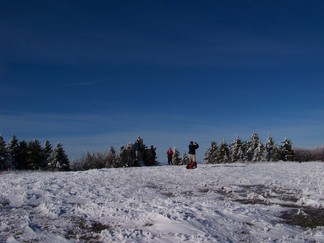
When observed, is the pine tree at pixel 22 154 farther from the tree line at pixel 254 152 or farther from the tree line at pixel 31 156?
the tree line at pixel 254 152

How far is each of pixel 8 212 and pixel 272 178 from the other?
50.2ft

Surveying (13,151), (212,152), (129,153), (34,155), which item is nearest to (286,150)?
(212,152)

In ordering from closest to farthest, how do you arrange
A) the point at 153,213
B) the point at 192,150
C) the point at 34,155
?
1. the point at 153,213
2. the point at 192,150
3. the point at 34,155

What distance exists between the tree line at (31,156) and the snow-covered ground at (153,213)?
54.1m

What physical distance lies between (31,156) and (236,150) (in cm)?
4763

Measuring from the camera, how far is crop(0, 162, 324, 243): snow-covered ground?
9.82 meters

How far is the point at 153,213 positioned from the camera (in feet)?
37.0

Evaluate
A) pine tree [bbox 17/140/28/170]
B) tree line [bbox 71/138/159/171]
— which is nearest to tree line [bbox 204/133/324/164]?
tree line [bbox 71/138/159/171]

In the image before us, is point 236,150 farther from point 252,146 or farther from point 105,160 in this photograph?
point 105,160

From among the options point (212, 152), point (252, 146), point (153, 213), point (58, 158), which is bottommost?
point (153, 213)

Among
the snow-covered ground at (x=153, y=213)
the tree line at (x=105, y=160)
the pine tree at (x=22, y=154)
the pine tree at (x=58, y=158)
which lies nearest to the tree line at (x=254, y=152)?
the tree line at (x=105, y=160)

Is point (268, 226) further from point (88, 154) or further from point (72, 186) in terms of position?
point (88, 154)

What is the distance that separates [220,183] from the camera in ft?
66.2

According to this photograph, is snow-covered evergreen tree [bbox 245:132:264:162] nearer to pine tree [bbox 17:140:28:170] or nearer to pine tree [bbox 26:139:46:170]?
pine tree [bbox 26:139:46:170]
